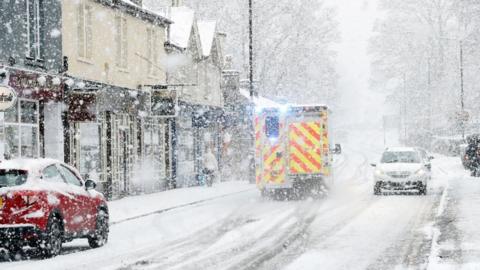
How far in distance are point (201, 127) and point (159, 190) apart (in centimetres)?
748

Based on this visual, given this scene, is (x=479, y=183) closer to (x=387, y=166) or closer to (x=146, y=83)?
(x=387, y=166)

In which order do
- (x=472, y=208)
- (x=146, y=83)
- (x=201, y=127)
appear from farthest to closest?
1. (x=201, y=127)
2. (x=146, y=83)
3. (x=472, y=208)

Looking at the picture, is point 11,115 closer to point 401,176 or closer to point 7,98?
point 7,98

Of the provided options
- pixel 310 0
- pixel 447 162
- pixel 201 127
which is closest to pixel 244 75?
pixel 310 0

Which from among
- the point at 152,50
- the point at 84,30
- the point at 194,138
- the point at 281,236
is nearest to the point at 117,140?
the point at 84,30

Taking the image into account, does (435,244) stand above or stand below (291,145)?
below

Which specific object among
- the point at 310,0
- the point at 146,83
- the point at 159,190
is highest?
the point at 310,0

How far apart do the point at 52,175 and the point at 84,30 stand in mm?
14353

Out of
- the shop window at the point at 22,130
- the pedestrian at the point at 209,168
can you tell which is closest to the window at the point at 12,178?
the shop window at the point at 22,130

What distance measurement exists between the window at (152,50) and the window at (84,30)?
21.0ft

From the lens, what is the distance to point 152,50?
36.2 m

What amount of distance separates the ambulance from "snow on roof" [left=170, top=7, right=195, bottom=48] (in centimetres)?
1240

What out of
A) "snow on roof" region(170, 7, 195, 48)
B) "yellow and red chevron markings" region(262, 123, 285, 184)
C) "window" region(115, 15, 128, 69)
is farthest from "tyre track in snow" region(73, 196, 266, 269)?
"snow on roof" region(170, 7, 195, 48)

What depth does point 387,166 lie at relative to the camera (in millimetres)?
30406
